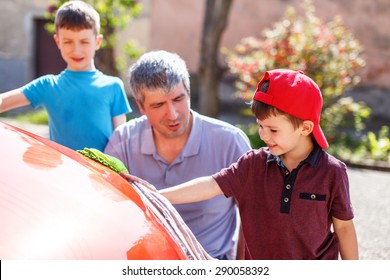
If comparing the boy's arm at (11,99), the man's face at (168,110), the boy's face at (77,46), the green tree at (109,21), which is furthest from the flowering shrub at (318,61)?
the man's face at (168,110)

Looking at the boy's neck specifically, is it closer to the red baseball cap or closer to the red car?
the red baseball cap

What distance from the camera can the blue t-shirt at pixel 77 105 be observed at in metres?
3.36

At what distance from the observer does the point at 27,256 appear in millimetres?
1459

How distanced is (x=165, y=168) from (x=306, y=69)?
666 cm

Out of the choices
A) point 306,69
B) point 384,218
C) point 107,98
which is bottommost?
point 384,218

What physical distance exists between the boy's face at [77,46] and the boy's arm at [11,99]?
0.29 meters

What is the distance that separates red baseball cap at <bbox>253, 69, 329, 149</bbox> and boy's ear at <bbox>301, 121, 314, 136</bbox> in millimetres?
12

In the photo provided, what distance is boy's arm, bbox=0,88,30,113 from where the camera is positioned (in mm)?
3107

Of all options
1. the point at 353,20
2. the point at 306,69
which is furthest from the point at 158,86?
the point at 353,20

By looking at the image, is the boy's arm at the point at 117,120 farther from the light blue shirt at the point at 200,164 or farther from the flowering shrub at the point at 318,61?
the flowering shrub at the point at 318,61

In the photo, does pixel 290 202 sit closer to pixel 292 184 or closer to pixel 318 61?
pixel 292 184

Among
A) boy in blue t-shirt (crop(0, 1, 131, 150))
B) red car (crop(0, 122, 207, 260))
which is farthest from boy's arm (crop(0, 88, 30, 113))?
red car (crop(0, 122, 207, 260))
